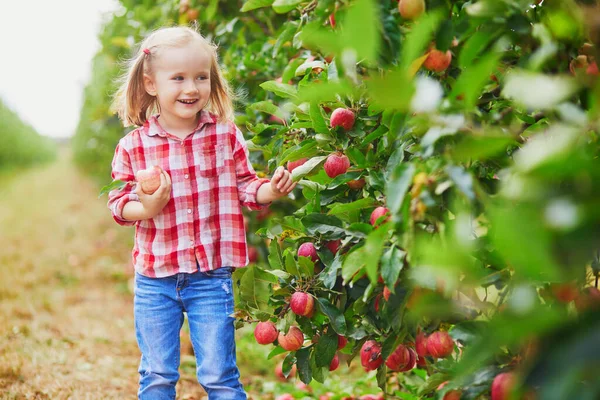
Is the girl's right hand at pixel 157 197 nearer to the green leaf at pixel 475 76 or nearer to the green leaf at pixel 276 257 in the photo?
the green leaf at pixel 276 257

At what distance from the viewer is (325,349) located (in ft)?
5.31

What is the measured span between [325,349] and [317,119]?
63cm

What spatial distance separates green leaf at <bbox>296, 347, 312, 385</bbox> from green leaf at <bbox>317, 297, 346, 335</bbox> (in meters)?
0.19

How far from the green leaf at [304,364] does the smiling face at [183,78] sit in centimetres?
81

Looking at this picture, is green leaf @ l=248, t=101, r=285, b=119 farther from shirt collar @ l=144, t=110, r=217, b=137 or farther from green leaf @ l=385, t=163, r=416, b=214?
green leaf @ l=385, t=163, r=416, b=214

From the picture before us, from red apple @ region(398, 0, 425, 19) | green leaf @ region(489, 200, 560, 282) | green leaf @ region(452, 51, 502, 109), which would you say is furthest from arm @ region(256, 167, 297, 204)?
green leaf @ region(489, 200, 560, 282)

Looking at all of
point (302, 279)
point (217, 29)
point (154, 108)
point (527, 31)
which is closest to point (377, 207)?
point (302, 279)

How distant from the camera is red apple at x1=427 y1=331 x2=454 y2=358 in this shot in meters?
1.32

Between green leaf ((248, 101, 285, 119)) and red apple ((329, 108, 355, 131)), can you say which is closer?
red apple ((329, 108, 355, 131))

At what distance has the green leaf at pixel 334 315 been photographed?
5.01 ft

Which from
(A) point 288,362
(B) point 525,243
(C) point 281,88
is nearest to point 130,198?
(C) point 281,88

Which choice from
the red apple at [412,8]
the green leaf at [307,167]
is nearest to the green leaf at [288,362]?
the green leaf at [307,167]

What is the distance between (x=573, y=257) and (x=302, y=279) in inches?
39.6

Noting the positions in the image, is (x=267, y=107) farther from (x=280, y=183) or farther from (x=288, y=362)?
(x=288, y=362)
